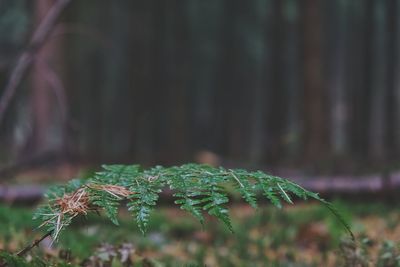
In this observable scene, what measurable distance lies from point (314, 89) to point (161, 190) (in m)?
9.86

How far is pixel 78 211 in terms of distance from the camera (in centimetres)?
144

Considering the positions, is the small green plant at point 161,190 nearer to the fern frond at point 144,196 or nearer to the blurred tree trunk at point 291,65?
the fern frond at point 144,196

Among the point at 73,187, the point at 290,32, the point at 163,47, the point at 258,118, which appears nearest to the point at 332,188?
the point at 73,187

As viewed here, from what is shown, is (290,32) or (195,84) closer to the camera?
(290,32)

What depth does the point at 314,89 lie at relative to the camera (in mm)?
10930

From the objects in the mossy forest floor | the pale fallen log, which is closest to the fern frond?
the mossy forest floor

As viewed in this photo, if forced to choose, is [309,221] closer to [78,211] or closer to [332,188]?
[332,188]

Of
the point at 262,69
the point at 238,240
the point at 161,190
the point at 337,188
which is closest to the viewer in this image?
the point at 161,190

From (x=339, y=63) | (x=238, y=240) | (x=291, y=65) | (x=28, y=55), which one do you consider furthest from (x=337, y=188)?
(x=339, y=63)

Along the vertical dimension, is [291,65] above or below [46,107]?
above

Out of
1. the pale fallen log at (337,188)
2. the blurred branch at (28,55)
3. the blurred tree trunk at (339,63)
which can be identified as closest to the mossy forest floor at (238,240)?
the pale fallen log at (337,188)

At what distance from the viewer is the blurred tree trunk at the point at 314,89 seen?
1088 cm

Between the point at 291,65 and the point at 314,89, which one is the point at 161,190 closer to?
the point at 314,89

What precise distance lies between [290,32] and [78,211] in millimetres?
27694
